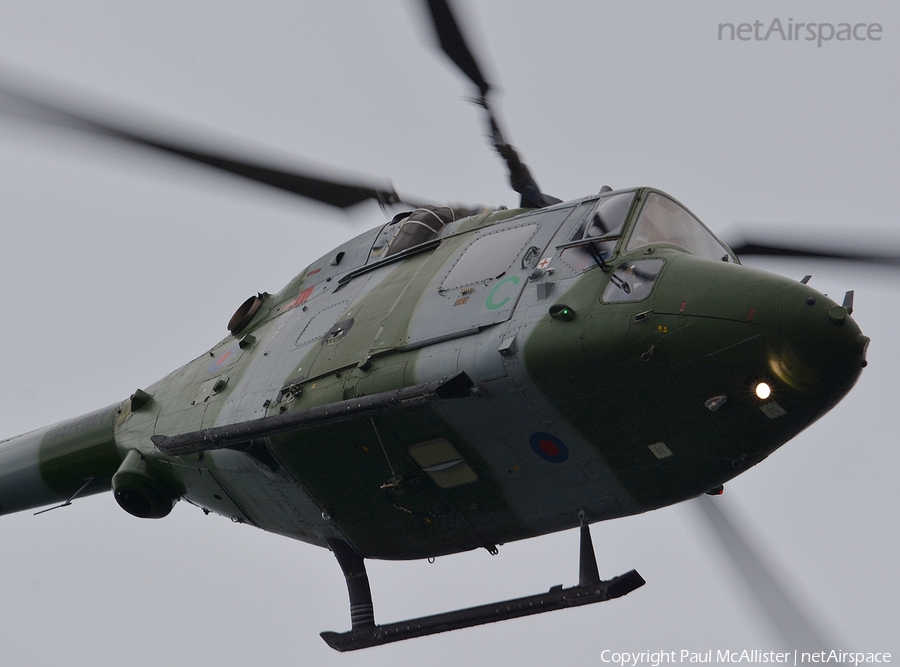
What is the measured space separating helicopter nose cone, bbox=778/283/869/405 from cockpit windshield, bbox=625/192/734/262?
5.48 feet

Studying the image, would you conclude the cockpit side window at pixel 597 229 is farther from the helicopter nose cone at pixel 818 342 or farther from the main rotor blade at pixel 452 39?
the helicopter nose cone at pixel 818 342

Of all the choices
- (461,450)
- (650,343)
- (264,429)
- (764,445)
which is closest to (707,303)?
(650,343)

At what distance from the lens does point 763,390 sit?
9.79m

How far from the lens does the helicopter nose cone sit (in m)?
9.48

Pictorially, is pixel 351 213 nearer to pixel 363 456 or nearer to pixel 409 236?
pixel 409 236

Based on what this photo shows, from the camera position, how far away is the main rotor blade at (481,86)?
10188mm

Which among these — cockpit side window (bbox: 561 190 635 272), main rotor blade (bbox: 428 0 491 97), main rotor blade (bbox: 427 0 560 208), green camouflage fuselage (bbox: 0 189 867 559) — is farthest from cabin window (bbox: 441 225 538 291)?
main rotor blade (bbox: 428 0 491 97)

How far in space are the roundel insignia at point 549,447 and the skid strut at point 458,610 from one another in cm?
77

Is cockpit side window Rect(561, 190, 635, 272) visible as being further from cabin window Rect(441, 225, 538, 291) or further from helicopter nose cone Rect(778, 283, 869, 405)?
helicopter nose cone Rect(778, 283, 869, 405)

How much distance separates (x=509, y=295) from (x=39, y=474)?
8218mm

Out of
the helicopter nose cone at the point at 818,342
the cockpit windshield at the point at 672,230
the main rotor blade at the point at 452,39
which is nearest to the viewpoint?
the helicopter nose cone at the point at 818,342

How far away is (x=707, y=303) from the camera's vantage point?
9914mm

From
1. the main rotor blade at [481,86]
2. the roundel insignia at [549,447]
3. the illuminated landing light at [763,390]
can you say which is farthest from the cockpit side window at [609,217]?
the illuminated landing light at [763,390]

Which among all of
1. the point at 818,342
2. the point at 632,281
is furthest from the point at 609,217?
the point at 818,342
